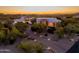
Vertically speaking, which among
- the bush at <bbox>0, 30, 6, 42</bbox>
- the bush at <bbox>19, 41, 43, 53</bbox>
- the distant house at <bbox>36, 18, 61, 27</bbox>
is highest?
the distant house at <bbox>36, 18, 61, 27</bbox>

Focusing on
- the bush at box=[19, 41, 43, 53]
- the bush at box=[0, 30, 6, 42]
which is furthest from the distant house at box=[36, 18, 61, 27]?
the bush at box=[0, 30, 6, 42]

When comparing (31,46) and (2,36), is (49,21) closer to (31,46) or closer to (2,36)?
(31,46)

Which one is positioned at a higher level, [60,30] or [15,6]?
[15,6]

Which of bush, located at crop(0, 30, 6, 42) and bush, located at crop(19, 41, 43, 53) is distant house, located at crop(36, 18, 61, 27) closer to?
bush, located at crop(19, 41, 43, 53)

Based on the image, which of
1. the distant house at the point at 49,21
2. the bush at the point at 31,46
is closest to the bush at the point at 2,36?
the bush at the point at 31,46

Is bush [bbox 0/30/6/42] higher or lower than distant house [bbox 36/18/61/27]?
lower

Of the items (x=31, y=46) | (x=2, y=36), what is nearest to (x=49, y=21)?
(x=31, y=46)
